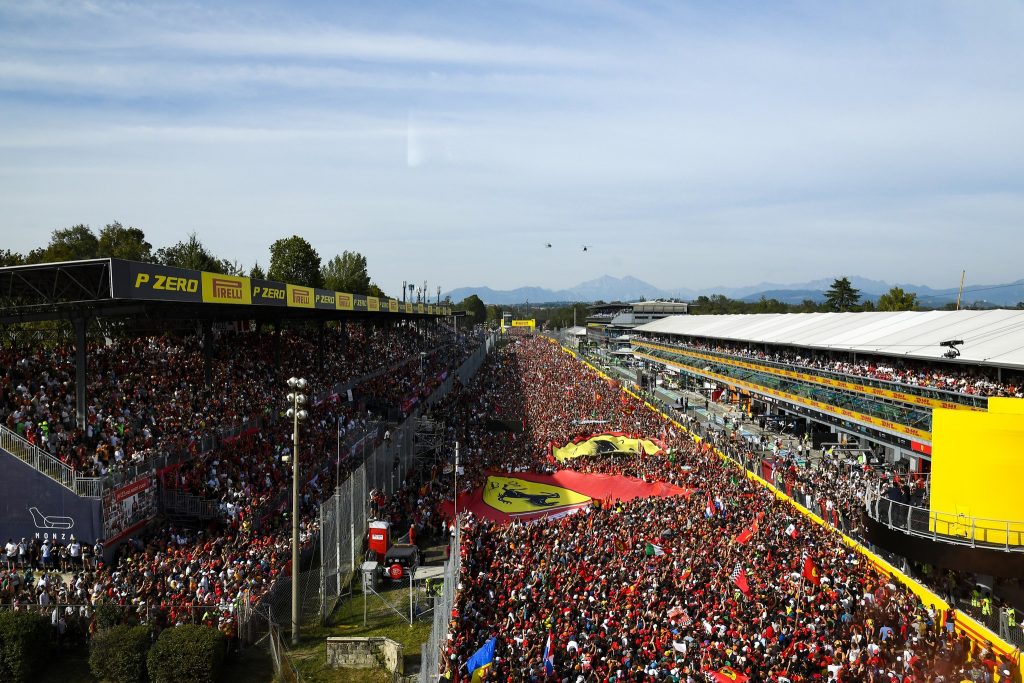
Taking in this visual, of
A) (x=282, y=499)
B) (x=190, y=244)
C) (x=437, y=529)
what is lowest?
(x=437, y=529)

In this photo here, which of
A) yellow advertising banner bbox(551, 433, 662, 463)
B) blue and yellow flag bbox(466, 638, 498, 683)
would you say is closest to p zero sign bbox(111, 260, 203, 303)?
blue and yellow flag bbox(466, 638, 498, 683)

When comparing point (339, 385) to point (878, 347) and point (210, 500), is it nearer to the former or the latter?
point (210, 500)

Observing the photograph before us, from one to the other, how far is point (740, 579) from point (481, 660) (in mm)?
7495

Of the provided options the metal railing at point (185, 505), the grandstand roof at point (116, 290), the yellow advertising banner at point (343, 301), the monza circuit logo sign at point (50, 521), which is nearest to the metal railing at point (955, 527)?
the metal railing at point (185, 505)

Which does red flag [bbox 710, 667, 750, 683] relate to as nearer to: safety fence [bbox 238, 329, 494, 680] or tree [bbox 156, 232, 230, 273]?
safety fence [bbox 238, 329, 494, 680]

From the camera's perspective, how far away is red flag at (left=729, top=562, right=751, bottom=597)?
16.2 metres

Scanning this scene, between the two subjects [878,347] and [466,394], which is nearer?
[878,347]

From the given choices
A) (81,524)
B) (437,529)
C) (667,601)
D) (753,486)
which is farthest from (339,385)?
(667,601)

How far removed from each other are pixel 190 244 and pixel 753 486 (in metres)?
66.5

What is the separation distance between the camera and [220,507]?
1891 cm

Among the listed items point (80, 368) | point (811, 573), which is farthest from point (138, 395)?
point (811, 573)

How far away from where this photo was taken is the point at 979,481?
15.5m

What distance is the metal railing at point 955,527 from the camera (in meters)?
14.9

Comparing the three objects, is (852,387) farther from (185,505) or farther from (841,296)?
(841,296)
